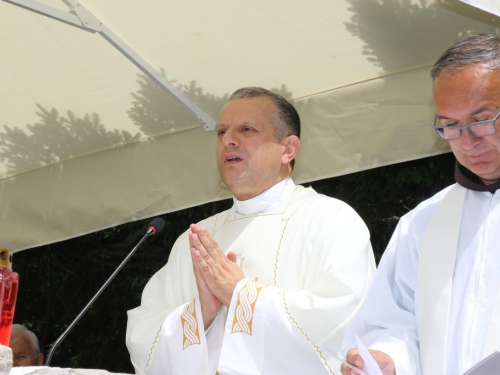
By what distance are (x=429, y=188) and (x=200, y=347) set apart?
285 centimetres

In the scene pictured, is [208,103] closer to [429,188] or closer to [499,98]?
[429,188]

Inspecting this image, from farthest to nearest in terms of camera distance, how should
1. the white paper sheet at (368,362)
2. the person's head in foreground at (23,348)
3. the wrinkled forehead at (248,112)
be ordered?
the person's head in foreground at (23,348)
the wrinkled forehead at (248,112)
the white paper sheet at (368,362)

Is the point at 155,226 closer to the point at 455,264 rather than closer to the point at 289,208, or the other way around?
the point at 289,208

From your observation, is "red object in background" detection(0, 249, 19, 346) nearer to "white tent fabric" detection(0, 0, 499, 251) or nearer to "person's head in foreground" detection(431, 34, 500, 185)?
"person's head in foreground" detection(431, 34, 500, 185)

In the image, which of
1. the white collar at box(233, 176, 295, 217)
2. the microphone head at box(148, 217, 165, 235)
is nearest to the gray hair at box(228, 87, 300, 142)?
the white collar at box(233, 176, 295, 217)

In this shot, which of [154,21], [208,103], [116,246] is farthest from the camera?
[116,246]

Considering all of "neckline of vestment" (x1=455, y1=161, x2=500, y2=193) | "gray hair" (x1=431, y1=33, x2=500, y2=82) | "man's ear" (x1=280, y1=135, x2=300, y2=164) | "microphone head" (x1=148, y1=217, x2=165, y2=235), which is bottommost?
"microphone head" (x1=148, y1=217, x2=165, y2=235)

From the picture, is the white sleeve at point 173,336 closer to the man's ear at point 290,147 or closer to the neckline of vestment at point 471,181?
the man's ear at point 290,147

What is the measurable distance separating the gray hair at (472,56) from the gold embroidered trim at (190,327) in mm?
1577

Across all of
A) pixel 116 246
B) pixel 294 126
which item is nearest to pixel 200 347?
pixel 294 126

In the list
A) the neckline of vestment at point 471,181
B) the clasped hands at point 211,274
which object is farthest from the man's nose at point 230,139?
the neckline of vestment at point 471,181

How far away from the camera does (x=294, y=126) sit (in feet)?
15.3

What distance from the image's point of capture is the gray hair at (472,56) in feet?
9.40

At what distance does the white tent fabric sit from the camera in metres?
4.39
